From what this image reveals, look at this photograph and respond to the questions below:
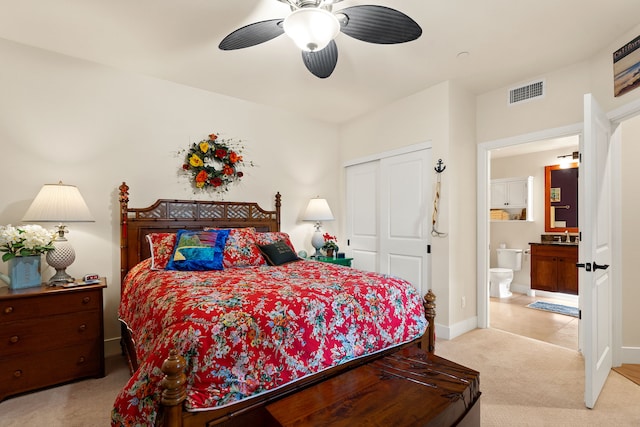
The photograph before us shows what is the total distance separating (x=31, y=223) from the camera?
108 inches

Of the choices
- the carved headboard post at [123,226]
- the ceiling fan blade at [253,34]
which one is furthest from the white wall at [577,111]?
the carved headboard post at [123,226]

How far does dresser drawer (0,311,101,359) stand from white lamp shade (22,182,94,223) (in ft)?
2.47

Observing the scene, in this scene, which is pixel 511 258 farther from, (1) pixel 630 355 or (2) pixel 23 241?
(2) pixel 23 241

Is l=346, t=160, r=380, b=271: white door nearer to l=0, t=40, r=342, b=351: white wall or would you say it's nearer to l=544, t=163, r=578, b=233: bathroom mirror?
l=0, t=40, r=342, b=351: white wall

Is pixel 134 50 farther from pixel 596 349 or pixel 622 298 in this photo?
pixel 622 298

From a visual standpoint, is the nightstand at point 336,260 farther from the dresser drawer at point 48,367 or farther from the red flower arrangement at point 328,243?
the dresser drawer at point 48,367

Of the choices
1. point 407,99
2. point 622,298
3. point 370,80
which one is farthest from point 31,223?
point 622,298

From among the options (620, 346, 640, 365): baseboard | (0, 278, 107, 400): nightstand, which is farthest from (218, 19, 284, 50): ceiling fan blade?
(620, 346, 640, 365): baseboard

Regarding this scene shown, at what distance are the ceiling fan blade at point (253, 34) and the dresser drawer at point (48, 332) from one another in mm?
2309

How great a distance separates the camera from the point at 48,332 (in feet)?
7.70

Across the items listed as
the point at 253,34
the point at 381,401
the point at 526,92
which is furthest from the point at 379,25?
the point at 526,92

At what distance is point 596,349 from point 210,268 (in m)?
2.89

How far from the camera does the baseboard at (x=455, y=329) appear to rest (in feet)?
11.0

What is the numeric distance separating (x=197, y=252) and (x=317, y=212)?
1.84 metres
